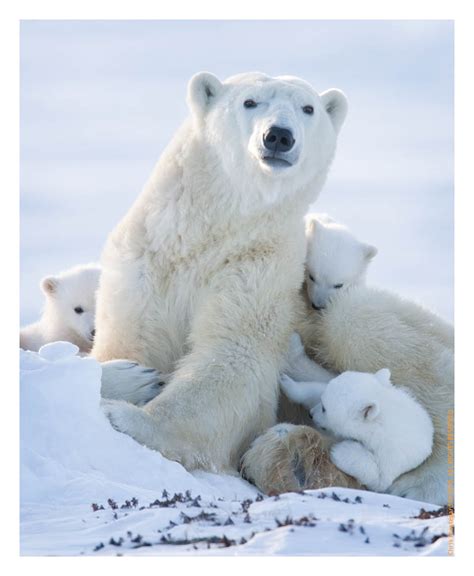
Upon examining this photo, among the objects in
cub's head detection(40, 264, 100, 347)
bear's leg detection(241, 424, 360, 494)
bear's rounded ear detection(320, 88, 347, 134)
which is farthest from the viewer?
cub's head detection(40, 264, 100, 347)

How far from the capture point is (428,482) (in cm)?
686

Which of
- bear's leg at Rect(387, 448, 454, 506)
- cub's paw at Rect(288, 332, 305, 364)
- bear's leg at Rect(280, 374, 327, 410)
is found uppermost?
cub's paw at Rect(288, 332, 305, 364)

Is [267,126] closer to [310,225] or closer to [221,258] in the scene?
[221,258]

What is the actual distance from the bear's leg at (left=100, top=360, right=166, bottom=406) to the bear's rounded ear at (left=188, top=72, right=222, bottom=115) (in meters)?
1.64

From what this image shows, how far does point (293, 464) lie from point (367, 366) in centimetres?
94

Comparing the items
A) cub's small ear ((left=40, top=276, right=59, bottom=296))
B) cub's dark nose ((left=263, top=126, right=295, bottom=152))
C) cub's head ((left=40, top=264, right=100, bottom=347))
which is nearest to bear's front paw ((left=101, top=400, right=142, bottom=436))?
cub's dark nose ((left=263, top=126, right=295, bottom=152))

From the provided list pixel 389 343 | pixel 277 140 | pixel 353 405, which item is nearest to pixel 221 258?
pixel 277 140

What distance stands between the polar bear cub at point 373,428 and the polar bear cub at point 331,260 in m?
0.92

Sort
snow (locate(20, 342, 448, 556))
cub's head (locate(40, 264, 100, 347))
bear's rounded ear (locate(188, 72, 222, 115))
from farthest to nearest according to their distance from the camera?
cub's head (locate(40, 264, 100, 347))
bear's rounded ear (locate(188, 72, 222, 115))
snow (locate(20, 342, 448, 556))

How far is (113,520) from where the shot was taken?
5230 millimetres

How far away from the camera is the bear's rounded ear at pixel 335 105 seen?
762 cm

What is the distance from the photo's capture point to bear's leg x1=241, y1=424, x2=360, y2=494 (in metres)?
6.66

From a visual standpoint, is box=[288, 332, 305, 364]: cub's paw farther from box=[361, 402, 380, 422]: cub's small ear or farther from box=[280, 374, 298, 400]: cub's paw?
box=[361, 402, 380, 422]: cub's small ear
